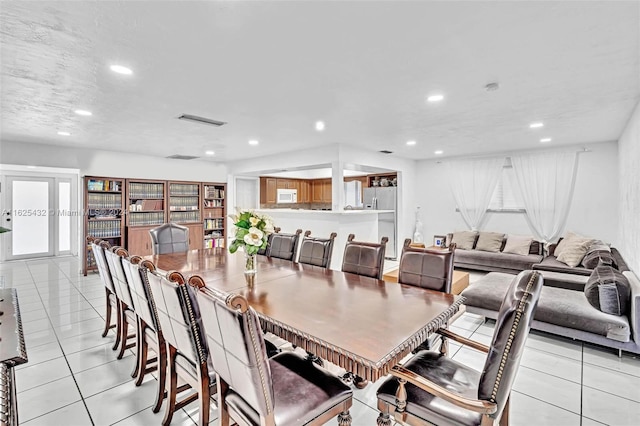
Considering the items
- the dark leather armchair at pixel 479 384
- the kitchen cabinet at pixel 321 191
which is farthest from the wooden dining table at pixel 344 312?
the kitchen cabinet at pixel 321 191

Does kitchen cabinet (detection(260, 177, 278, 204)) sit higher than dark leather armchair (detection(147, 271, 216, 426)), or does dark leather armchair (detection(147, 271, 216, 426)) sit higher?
kitchen cabinet (detection(260, 177, 278, 204))

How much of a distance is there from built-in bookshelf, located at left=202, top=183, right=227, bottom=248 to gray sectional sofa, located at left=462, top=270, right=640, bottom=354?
6.08 meters

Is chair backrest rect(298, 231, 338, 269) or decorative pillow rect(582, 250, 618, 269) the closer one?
chair backrest rect(298, 231, 338, 269)

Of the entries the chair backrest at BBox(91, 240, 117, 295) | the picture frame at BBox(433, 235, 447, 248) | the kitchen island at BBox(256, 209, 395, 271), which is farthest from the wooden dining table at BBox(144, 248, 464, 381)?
the picture frame at BBox(433, 235, 447, 248)

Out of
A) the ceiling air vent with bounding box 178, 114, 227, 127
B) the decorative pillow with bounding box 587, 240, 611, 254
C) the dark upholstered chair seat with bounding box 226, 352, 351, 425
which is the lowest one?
the dark upholstered chair seat with bounding box 226, 352, 351, 425

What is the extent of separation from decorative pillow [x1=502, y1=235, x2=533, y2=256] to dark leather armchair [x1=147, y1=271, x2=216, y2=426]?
560 cm

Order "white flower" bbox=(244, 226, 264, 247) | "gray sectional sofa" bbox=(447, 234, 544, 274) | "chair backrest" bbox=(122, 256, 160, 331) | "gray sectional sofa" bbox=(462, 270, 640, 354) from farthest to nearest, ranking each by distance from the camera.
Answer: "gray sectional sofa" bbox=(447, 234, 544, 274) → "gray sectional sofa" bbox=(462, 270, 640, 354) → "white flower" bbox=(244, 226, 264, 247) → "chair backrest" bbox=(122, 256, 160, 331)

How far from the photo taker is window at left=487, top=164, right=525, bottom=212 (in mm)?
6199

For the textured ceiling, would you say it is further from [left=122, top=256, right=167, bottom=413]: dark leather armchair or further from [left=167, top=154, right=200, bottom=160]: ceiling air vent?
[left=167, top=154, right=200, bottom=160]: ceiling air vent

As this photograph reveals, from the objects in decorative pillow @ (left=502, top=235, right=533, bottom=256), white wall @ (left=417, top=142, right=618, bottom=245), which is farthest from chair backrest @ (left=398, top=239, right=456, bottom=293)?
white wall @ (left=417, top=142, right=618, bottom=245)

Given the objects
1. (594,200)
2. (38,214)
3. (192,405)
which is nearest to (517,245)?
(594,200)

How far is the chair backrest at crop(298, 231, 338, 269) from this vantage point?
3.12 meters

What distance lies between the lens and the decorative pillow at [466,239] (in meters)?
6.14

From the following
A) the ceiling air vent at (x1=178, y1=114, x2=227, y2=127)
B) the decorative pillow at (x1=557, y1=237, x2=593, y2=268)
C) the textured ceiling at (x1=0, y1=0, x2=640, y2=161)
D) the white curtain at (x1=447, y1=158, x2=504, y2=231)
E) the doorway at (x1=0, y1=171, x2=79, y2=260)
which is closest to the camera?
the textured ceiling at (x1=0, y1=0, x2=640, y2=161)
